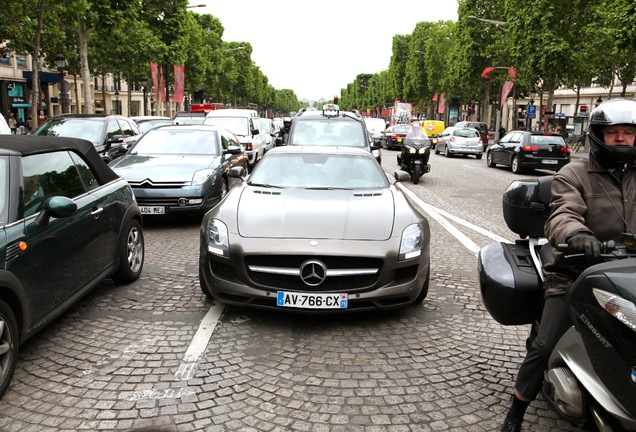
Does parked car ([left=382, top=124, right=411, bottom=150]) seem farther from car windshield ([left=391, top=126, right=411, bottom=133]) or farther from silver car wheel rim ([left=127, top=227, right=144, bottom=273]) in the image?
silver car wheel rim ([left=127, top=227, right=144, bottom=273])

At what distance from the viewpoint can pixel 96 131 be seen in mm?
13148

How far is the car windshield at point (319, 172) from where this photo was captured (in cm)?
630

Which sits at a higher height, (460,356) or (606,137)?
(606,137)

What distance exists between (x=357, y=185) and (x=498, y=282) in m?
3.18

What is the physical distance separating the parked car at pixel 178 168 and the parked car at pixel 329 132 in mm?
2118

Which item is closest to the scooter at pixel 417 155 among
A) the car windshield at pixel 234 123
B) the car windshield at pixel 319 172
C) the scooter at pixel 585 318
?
the car windshield at pixel 234 123

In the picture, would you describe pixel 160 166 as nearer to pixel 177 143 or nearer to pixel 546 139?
pixel 177 143

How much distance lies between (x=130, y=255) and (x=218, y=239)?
1.53m

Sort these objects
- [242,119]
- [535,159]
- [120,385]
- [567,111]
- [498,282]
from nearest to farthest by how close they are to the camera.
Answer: [498,282] < [120,385] < [242,119] < [535,159] < [567,111]

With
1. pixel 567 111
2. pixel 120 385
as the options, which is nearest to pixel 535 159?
pixel 120 385

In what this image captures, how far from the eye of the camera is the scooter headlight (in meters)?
2.18

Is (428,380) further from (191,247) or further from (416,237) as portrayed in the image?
(191,247)

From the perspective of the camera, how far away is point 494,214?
11.6 m

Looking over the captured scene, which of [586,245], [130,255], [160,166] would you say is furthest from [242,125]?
[586,245]
